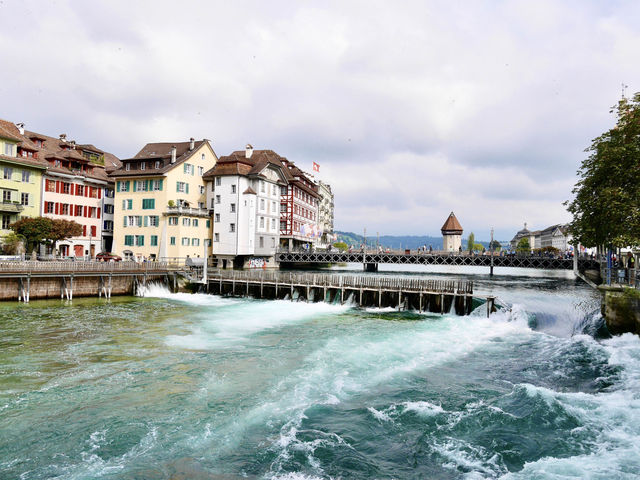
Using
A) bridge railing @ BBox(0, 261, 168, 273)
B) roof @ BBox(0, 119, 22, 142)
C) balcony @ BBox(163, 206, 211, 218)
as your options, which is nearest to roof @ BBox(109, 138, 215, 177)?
balcony @ BBox(163, 206, 211, 218)

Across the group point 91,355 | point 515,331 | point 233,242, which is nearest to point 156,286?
point 233,242

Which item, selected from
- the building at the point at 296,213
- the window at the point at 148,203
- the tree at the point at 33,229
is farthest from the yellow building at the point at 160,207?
the building at the point at 296,213

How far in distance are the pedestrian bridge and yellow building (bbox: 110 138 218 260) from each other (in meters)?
18.5

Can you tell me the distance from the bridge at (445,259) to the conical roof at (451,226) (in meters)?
50.1

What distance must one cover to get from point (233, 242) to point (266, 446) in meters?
57.8

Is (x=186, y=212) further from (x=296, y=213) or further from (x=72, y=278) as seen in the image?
(x=296, y=213)

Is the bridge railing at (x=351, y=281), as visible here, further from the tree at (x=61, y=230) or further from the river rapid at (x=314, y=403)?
the tree at (x=61, y=230)

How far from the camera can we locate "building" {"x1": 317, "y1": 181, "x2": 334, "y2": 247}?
127 m

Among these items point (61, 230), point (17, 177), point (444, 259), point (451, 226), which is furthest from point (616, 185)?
point (451, 226)

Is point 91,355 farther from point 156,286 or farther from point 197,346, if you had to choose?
point 156,286

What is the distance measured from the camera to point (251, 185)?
69.4 metres

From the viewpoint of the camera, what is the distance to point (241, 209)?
6712 centimetres

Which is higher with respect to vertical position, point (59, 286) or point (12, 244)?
point (12, 244)

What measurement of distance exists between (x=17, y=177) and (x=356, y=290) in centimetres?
4559
